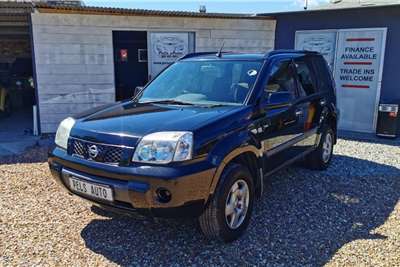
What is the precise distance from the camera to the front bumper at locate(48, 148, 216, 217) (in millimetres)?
2750

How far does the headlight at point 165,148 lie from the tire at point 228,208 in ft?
1.56

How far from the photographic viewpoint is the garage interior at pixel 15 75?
25.8 feet

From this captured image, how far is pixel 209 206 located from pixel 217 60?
6.30 ft

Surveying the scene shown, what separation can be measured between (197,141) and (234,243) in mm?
1104

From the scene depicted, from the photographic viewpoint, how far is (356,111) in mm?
8273

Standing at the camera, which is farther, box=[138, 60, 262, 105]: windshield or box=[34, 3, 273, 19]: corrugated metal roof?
box=[34, 3, 273, 19]: corrugated metal roof

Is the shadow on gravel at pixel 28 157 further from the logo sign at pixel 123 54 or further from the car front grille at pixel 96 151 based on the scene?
the logo sign at pixel 123 54

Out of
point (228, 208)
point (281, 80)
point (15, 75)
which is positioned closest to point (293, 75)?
point (281, 80)

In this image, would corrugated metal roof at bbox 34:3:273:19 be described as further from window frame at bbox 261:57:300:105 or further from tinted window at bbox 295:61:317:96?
window frame at bbox 261:57:300:105

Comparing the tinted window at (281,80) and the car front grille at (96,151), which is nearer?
the car front grille at (96,151)

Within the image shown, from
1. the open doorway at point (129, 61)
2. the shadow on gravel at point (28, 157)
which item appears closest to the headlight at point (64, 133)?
the shadow on gravel at point (28, 157)

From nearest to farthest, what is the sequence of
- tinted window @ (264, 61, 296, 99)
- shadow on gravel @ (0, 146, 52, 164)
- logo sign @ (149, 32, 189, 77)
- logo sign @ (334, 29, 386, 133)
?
tinted window @ (264, 61, 296, 99) < shadow on gravel @ (0, 146, 52, 164) < logo sign @ (334, 29, 386, 133) < logo sign @ (149, 32, 189, 77)

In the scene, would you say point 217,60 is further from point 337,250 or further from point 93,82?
point 93,82

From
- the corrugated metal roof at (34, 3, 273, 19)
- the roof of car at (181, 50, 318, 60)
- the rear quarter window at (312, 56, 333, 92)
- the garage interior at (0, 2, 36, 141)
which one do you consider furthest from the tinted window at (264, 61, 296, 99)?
the garage interior at (0, 2, 36, 141)
